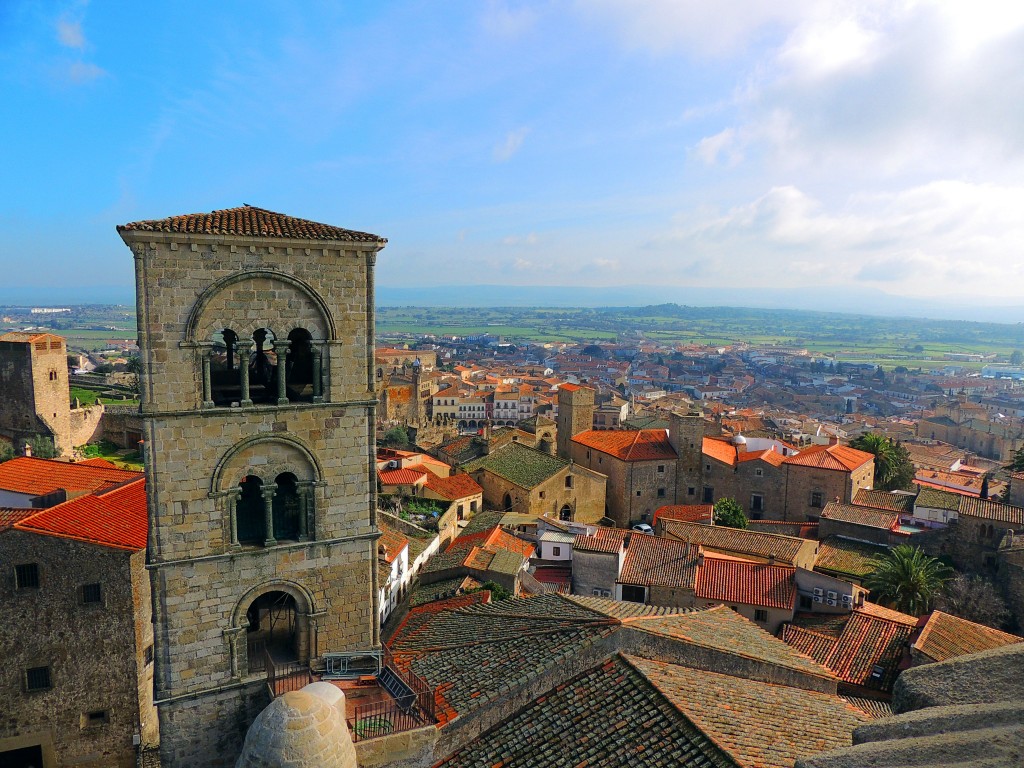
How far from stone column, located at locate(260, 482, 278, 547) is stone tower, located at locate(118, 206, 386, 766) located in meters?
0.03

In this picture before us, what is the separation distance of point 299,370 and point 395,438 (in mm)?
47112

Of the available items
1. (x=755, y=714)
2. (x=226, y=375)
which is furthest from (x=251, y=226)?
(x=755, y=714)

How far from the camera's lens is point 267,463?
1157cm

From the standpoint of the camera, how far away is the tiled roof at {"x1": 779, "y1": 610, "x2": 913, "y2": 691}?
19781 millimetres

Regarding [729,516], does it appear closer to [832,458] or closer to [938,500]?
[832,458]

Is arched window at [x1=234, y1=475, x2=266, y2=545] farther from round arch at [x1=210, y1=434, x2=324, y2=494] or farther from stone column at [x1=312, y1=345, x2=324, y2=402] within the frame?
stone column at [x1=312, y1=345, x2=324, y2=402]

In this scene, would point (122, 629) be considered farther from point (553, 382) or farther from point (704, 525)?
point (553, 382)

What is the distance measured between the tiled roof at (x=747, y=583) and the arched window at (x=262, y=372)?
17.7 m

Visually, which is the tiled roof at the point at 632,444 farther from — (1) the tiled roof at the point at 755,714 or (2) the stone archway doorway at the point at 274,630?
(2) the stone archway doorway at the point at 274,630

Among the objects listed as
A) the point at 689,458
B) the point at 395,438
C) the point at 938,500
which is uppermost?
the point at 689,458

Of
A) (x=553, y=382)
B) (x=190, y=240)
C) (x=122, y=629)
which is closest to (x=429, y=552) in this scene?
(x=122, y=629)

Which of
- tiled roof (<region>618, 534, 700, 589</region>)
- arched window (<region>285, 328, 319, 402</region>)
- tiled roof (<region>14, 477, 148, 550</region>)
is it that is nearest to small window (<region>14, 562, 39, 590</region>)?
tiled roof (<region>14, 477, 148, 550</region>)

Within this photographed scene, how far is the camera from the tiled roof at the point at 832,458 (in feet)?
135

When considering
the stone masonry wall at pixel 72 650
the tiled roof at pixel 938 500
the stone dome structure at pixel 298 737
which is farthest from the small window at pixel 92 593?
the tiled roof at pixel 938 500
